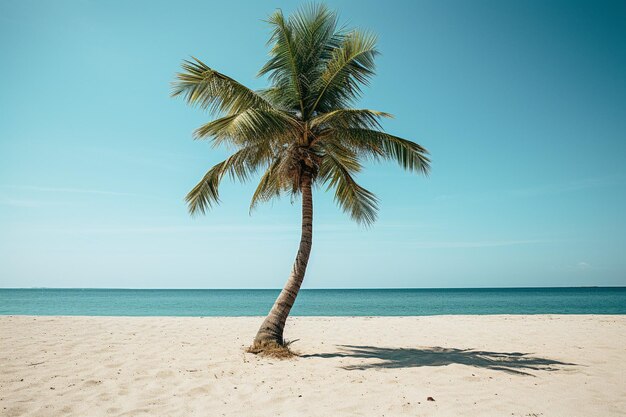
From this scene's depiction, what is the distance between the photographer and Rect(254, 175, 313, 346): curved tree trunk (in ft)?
29.6

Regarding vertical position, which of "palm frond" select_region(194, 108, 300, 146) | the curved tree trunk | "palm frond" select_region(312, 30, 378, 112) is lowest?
the curved tree trunk

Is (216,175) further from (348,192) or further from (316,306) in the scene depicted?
(316,306)

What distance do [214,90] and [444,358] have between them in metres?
7.97

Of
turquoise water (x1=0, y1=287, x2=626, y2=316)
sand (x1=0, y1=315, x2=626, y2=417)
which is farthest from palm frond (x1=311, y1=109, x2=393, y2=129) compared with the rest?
turquoise water (x1=0, y1=287, x2=626, y2=316)

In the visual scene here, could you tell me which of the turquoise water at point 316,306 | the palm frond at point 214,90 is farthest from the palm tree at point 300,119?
the turquoise water at point 316,306

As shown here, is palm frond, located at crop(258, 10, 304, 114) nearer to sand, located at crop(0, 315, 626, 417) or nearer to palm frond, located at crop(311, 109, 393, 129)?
palm frond, located at crop(311, 109, 393, 129)

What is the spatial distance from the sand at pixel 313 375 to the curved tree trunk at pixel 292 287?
2.29 ft

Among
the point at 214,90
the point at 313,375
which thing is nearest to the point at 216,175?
the point at 214,90

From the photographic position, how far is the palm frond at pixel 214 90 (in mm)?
8625

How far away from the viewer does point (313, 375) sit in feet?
23.3

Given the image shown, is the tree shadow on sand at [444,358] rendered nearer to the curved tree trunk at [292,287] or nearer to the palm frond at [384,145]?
the curved tree trunk at [292,287]

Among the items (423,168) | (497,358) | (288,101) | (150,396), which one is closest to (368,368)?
(497,358)

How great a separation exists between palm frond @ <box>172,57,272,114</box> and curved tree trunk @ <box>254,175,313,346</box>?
227cm

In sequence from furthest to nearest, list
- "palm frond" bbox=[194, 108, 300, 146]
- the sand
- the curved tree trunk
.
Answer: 1. the curved tree trunk
2. "palm frond" bbox=[194, 108, 300, 146]
3. the sand
